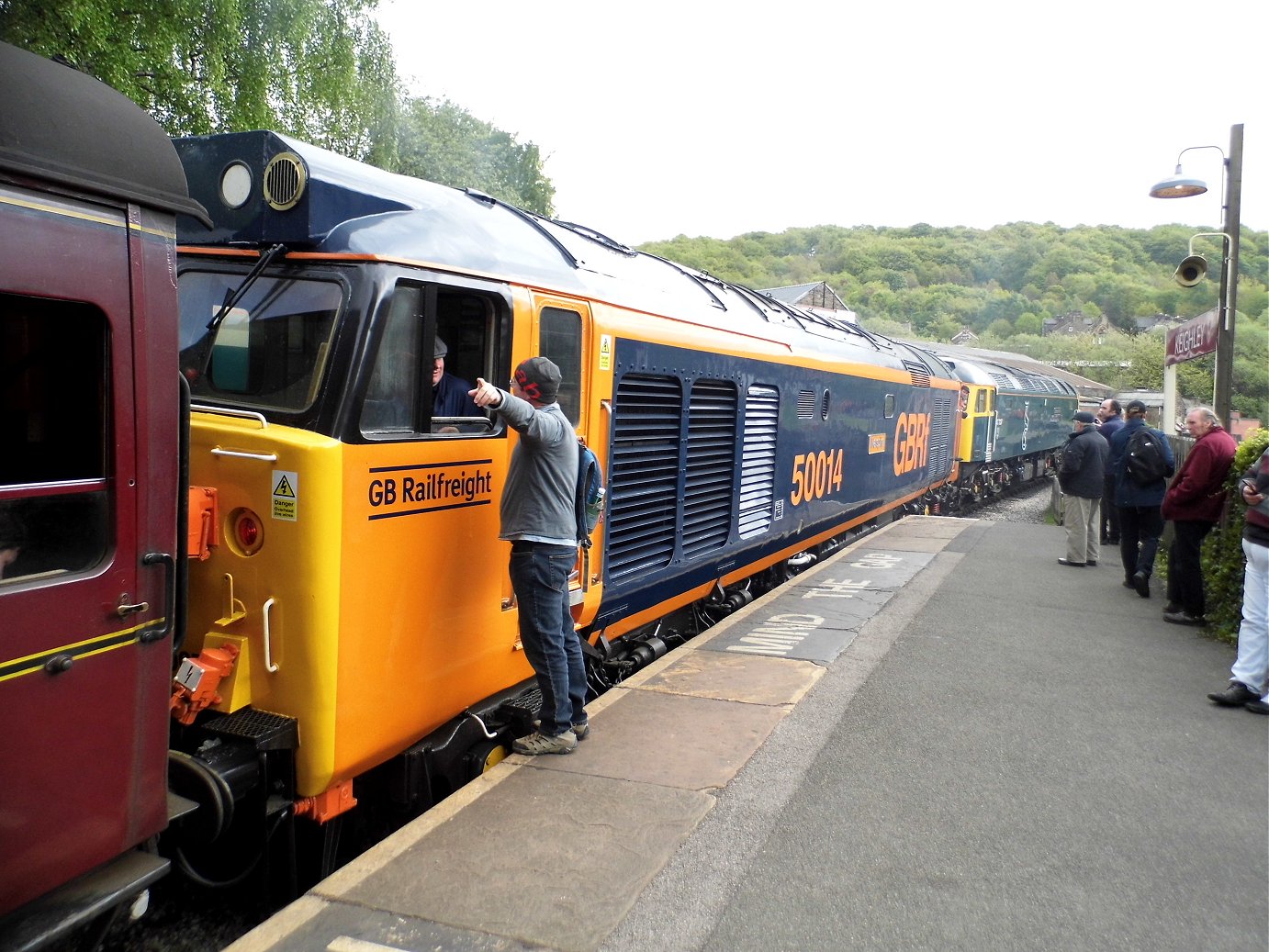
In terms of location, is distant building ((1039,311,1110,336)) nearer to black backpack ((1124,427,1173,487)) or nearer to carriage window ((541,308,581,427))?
black backpack ((1124,427,1173,487))

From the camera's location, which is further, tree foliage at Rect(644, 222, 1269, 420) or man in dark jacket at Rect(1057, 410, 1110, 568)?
tree foliage at Rect(644, 222, 1269, 420)

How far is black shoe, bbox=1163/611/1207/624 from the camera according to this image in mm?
7359

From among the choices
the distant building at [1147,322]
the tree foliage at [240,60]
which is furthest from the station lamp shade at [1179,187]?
the distant building at [1147,322]

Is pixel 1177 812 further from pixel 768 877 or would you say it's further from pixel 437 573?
pixel 437 573

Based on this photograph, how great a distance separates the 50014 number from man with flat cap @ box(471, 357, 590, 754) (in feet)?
13.6

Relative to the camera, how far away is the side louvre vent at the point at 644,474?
16.8ft

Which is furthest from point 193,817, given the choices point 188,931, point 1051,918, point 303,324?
point 1051,918

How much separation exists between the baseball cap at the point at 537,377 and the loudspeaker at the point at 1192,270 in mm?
8607

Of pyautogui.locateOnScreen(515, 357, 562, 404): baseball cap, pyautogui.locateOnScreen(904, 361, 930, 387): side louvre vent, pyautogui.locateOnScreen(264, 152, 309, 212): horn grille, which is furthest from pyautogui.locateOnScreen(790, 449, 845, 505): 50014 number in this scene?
pyautogui.locateOnScreen(264, 152, 309, 212): horn grille

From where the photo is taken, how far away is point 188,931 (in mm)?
3664

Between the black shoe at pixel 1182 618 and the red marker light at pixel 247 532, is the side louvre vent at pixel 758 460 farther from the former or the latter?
the red marker light at pixel 247 532

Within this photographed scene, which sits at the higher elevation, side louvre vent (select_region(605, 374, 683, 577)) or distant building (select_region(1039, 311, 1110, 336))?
distant building (select_region(1039, 311, 1110, 336))

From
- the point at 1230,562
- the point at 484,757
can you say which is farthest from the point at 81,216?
the point at 1230,562

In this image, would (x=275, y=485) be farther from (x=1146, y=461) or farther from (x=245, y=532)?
(x=1146, y=461)
